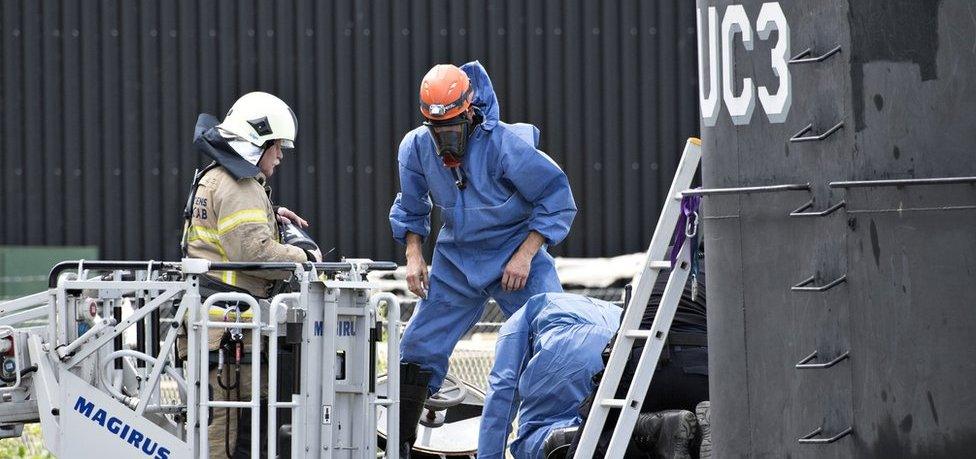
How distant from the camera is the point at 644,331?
5.71m

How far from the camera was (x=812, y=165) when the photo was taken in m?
4.24

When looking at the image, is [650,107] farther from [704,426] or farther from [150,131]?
[704,426]

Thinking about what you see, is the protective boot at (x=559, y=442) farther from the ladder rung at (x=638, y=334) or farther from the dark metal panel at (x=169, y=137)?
the dark metal panel at (x=169, y=137)

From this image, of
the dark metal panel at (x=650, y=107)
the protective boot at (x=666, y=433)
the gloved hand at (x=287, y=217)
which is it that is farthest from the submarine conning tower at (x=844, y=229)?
the dark metal panel at (x=650, y=107)

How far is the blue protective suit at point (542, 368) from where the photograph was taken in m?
6.48

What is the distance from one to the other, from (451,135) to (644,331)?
2.26 metres

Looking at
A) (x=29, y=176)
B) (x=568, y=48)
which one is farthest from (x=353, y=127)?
(x=29, y=176)

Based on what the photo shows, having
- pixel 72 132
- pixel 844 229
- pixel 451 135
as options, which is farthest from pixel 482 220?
pixel 72 132

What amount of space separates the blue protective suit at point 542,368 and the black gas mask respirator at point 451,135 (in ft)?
3.74

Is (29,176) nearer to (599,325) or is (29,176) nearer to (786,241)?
(599,325)

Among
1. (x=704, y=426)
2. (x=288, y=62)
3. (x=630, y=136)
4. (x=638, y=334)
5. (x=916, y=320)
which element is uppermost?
(x=288, y=62)

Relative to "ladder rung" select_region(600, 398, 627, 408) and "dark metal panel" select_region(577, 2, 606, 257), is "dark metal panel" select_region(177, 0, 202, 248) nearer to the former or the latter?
"dark metal panel" select_region(577, 2, 606, 257)

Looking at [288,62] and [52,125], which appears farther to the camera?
[52,125]

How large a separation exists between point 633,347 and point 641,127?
1254 cm
